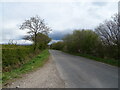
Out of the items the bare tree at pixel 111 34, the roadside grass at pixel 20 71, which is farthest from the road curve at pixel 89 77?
the bare tree at pixel 111 34

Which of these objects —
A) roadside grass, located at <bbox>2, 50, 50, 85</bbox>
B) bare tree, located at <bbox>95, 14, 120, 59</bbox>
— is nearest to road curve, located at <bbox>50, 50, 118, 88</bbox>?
roadside grass, located at <bbox>2, 50, 50, 85</bbox>

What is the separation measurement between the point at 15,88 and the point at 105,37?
56.4 ft

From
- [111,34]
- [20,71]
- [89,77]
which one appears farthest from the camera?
[111,34]

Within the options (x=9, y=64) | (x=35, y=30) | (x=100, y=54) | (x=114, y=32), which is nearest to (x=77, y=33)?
(x=35, y=30)

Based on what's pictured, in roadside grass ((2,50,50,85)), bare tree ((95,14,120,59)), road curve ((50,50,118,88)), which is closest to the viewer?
road curve ((50,50,118,88))

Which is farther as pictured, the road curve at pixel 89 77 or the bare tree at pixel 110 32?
the bare tree at pixel 110 32

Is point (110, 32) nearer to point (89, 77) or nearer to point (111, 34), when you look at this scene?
point (111, 34)

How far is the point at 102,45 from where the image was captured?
20.6 meters

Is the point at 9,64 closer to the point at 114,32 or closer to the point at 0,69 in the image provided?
the point at 0,69

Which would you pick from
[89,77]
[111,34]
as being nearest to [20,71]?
[89,77]

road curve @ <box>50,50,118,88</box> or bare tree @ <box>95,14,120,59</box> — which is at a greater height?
bare tree @ <box>95,14,120,59</box>

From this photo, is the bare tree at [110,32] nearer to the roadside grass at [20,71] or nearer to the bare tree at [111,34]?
the bare tree at [111,34]

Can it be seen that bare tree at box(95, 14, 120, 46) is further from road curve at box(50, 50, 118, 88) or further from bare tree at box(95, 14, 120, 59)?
road curve at box(50, 50, 118, 88)

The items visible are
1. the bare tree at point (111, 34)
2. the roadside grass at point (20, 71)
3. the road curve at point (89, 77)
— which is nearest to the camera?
the road curve at point (89, 77)
